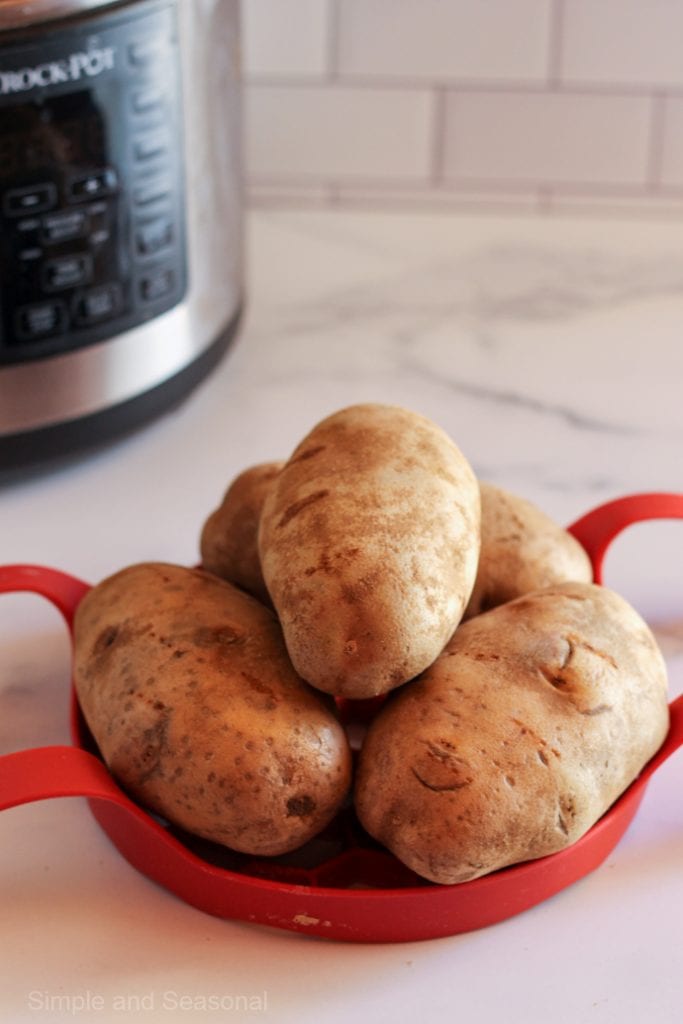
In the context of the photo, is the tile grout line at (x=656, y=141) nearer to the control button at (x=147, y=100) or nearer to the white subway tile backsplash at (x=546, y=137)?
the white subway tile backsplash at (x=546, y=137)

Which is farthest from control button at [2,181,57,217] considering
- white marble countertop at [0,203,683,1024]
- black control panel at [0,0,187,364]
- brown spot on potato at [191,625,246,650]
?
brown spot on potato at [191,625,246,650]

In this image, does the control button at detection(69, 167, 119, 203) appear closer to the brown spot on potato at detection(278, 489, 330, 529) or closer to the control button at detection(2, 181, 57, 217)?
the control button at detection(2, 181, 57, 217)

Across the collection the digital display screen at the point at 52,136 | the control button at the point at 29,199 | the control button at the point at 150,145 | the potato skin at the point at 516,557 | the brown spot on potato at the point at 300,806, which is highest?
the digital display screen at the point at 52,136

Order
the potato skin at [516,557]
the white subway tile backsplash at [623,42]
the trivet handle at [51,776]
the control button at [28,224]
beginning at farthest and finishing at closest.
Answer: the white subway tile backsplash at [623,42] → the control button at [28,224] → the potato skin at [516,557] → the trivet handle at [51,776]

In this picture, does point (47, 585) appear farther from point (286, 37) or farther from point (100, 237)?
point (286, 37)

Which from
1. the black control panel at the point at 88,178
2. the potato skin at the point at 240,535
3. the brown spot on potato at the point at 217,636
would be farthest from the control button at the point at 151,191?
the brown spot on potato at the point at 217,636
